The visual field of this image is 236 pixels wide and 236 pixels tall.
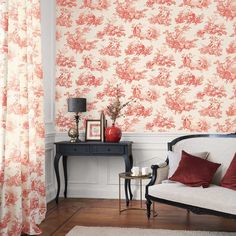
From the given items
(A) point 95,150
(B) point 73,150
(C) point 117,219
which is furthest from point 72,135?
(C) point 117,219

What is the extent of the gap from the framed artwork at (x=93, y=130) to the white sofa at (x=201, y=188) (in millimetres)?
1091

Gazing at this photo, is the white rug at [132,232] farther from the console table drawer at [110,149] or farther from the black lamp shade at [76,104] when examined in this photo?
the black lamp shade at [76,104]

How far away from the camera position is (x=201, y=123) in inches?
203

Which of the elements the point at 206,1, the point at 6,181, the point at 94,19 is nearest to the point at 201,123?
the point at 206,1

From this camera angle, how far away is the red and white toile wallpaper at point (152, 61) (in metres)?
5.12

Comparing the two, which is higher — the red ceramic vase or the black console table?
the red ceramic vase

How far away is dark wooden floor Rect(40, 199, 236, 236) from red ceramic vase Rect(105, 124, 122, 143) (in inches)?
32.2

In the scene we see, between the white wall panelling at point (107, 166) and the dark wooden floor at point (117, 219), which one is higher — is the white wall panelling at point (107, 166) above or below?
above

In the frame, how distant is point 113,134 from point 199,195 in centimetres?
166

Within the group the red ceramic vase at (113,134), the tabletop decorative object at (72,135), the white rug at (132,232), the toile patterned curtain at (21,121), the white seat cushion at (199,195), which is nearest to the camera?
the toile patterned curtain at (21,121)

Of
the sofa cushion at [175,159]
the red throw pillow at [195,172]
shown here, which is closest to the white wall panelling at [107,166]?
the sofa cushion at [175,159]

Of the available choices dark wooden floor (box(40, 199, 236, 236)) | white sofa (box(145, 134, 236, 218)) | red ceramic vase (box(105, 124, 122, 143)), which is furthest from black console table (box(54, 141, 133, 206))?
white sofa (box(145, 134, 236, 218))

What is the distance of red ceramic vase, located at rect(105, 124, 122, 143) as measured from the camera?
503cm

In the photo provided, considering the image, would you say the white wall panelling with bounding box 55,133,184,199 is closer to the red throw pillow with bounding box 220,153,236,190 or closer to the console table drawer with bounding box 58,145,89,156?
the console table drawer with bounding box 58,145,89,156
